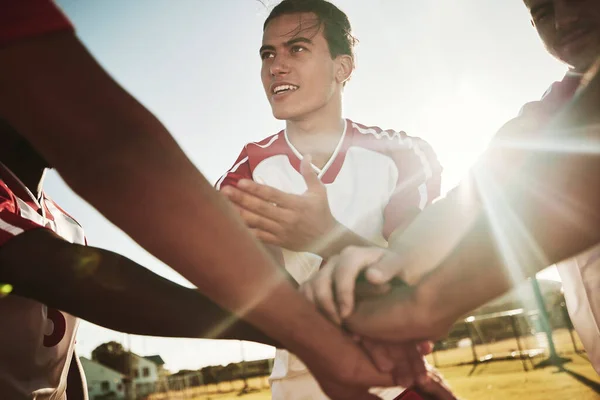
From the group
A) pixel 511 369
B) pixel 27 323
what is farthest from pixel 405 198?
pixel 511 369

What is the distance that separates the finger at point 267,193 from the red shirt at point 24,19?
898mm

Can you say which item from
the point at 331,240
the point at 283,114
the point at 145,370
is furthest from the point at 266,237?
the point at 145,370

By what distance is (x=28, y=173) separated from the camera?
217cm

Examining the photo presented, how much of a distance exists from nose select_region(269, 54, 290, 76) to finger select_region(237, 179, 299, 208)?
908mm

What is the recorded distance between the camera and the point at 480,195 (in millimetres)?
1294

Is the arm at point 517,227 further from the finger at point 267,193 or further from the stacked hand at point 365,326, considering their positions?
the finger at point 267,193

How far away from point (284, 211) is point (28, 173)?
140 centimetres

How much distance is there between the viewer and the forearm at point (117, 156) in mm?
Result: 756

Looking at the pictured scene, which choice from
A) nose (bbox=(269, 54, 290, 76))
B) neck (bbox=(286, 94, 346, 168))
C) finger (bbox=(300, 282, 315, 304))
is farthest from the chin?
finger (bbox=(300, 282, 315, 304))

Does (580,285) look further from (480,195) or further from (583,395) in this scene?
(583,395)

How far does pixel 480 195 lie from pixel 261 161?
1217mm

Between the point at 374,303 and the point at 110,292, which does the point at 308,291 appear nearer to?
the point at 374,303

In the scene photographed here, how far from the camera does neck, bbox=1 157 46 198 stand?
2.09 meters

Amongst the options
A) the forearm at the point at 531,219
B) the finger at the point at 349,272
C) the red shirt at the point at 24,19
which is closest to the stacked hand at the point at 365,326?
the finger at the point at 349,272
